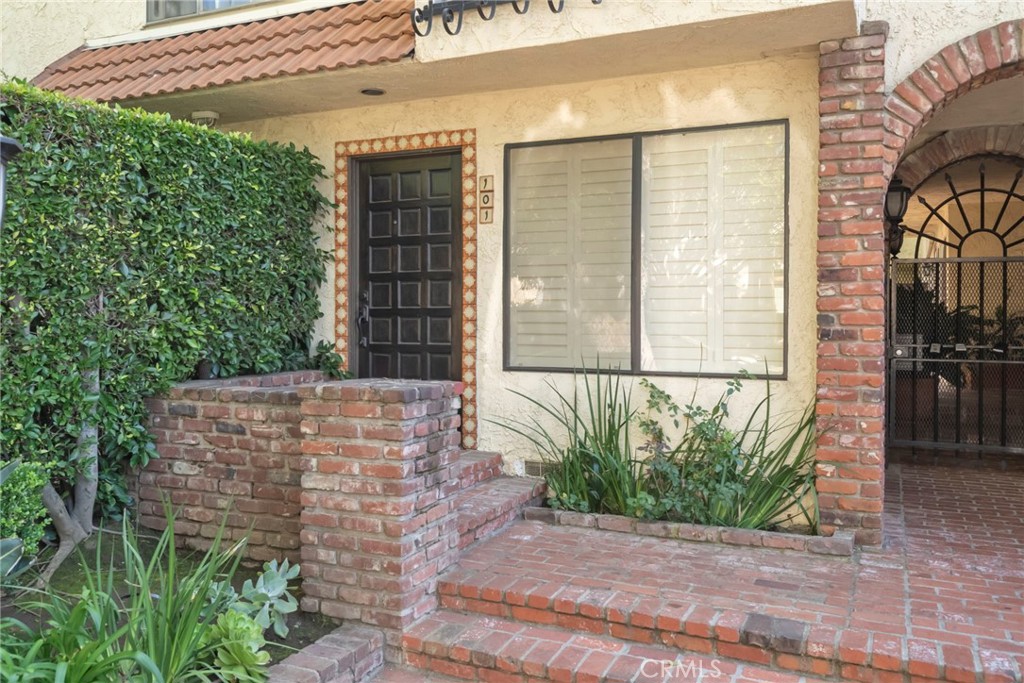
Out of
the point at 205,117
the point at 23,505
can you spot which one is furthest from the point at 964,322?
the point at 23,505

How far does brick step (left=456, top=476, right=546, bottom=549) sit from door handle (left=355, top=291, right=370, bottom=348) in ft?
5.29

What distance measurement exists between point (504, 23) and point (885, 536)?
3.73 metres

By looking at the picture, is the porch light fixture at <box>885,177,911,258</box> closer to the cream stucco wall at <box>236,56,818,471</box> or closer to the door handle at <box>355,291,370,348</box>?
the cream stucco wall at <box>236,56,818,471</box>

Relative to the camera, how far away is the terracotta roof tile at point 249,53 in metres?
4.97

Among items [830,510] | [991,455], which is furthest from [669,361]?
[991,455]

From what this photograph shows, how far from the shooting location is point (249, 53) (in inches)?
211

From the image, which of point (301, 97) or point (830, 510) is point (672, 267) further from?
point (301, 97)

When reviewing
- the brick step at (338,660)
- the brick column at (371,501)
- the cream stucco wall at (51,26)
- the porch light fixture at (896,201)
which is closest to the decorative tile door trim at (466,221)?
the brick column at (371,501)

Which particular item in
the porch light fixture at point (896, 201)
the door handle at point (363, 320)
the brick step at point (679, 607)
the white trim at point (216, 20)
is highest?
the white trim at point (216, 20)

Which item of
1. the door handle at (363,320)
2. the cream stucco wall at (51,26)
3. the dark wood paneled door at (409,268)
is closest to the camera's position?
the dark wood paneled door at (409,268)

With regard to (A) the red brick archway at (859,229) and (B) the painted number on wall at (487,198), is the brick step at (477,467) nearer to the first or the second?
(B) the painted number on wall at (487,198)

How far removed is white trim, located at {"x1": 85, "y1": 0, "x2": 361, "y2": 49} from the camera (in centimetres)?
581

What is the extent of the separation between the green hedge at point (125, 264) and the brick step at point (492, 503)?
5.76 feet

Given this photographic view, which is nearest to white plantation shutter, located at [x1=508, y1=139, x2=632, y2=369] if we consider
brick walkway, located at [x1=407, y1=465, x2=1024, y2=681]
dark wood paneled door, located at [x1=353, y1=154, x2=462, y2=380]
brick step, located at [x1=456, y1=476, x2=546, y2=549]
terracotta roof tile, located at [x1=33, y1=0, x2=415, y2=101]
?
dark wood paneled door, located at [x1=353, y1=154, x2=462, y2=380]
